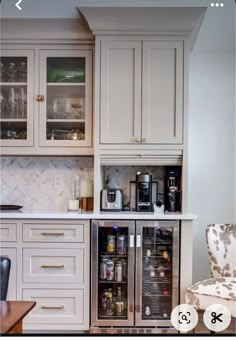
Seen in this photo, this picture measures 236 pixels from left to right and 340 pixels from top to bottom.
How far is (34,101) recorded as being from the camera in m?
2.57

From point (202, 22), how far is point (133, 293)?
1775mm

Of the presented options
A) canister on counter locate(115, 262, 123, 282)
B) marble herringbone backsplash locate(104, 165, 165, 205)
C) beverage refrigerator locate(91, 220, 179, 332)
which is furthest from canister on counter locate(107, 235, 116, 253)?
marble herringbone backsplash locate(104, 165, 165, 205)

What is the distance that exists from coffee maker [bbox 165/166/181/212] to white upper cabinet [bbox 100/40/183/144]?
27 cm

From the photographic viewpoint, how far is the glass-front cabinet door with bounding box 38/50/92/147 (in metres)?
2.57

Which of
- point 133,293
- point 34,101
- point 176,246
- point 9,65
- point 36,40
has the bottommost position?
point 133,293

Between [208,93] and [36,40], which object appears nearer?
[36,40]

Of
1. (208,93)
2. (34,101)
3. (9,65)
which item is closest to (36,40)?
(9,65)

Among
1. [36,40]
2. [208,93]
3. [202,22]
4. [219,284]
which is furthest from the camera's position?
[208,93]

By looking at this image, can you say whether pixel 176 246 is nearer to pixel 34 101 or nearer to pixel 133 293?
pixel 133 293

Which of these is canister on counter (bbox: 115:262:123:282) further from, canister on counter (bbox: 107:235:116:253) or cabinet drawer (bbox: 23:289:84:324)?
cabinet drawer (bbox: 23:289:84:324)

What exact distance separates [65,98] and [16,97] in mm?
344

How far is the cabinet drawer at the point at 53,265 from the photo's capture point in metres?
2.35

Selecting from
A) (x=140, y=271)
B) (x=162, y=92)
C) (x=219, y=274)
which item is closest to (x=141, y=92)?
(x=162, y=92)

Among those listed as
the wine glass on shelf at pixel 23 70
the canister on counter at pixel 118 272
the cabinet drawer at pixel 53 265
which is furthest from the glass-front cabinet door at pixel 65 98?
the canister on counter at pixel 118 272
